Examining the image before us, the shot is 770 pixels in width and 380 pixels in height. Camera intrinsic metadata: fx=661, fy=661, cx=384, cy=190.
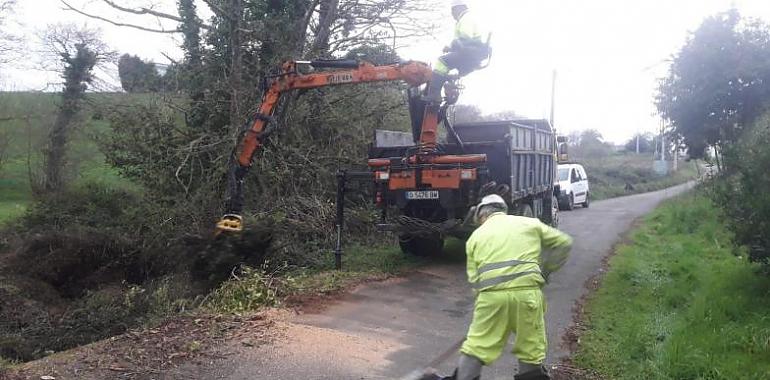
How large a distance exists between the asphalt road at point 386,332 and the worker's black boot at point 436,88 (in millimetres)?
2636

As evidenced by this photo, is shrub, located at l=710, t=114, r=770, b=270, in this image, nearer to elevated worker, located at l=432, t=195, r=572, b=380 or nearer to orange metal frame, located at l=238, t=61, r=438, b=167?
elevated worker, located at l=432, t=195, r=572, b=380

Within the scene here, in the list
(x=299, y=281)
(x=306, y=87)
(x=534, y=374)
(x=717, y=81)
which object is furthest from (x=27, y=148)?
(x=717, y=81)

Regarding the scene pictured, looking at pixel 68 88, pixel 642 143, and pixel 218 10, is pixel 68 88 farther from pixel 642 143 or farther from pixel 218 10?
pixel 642 143

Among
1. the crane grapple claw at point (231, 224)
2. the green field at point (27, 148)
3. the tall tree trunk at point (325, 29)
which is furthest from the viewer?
the green field at point (27, 148)

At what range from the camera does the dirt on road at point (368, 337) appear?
538 centimetres

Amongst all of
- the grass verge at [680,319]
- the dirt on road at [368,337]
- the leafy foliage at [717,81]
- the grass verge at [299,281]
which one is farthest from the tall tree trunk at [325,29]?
the leafy foliage at [717,81]

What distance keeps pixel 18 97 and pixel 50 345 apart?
16.0m

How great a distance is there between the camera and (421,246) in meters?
11.5

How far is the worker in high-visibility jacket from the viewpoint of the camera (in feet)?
13.9

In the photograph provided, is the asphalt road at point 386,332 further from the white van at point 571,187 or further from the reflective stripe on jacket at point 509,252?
the white van at point 571,187

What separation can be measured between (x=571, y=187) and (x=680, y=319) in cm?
1582

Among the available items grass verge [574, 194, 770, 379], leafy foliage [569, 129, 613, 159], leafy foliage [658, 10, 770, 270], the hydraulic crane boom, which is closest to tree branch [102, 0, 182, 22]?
the hydraulic crane boom

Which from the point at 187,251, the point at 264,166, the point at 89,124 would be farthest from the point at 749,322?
the point at 89,124

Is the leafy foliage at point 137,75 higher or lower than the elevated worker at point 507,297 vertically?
higher
